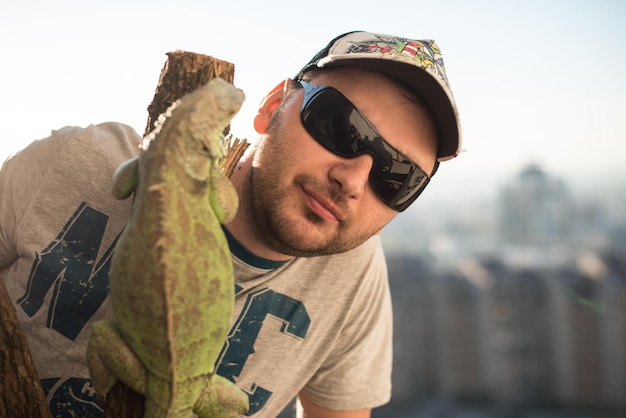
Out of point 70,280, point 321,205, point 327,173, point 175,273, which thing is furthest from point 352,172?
point 70,280

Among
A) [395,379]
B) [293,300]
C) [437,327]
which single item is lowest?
[395,379]

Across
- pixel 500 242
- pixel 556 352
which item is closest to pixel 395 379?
pixel 556 352

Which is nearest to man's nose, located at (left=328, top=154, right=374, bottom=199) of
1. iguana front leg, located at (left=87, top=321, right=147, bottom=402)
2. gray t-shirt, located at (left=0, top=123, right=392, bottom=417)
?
gray t-shirt, located at (left=0, top=123, right=392, bottom=417)

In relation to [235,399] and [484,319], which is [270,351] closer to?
[235,399]

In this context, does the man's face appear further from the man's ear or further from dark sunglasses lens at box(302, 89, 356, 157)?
the man's ear

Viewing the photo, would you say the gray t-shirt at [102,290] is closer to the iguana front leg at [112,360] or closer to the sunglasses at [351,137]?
the sunglasses at [351,137]

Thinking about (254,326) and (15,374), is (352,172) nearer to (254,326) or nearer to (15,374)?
(254,326)
